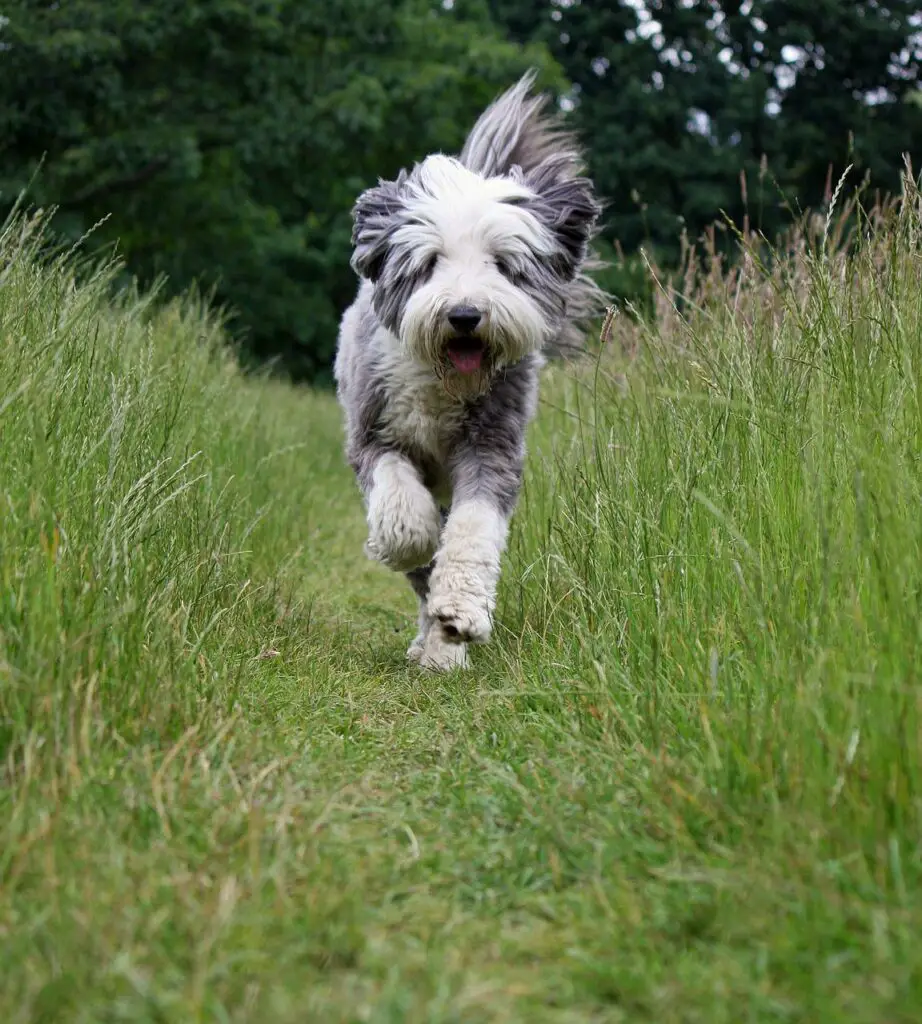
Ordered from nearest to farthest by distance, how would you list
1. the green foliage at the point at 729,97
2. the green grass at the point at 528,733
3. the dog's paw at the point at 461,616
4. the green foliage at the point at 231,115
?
the green grass at the point at 528,733 < the dog's paw at the point at 461,616 < the green foliage at the point at 231,115 < the green foliage at the point at 729,97

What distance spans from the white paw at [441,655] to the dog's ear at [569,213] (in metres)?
1.49

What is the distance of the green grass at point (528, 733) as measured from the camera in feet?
6.07

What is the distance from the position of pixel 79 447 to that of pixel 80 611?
905 mm

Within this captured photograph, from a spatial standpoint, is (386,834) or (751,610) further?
(751,610)

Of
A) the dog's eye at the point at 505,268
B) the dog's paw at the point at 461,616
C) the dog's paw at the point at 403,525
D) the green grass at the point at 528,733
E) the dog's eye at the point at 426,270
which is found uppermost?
the dog's eye at the point at 505,268

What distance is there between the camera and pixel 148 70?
661 inches

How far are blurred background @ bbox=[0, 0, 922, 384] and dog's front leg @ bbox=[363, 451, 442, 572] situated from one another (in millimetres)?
5772

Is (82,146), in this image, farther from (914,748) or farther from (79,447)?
(914,748)

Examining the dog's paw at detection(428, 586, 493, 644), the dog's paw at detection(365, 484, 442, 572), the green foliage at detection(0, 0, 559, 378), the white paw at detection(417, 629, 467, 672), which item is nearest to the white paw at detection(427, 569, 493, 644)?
the dog's paw at detection(428, 586, 493, 644)

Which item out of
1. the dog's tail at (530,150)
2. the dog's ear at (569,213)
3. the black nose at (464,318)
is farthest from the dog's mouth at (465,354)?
the dog's tail at (530,150)

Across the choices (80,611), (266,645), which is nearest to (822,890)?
(80,611)

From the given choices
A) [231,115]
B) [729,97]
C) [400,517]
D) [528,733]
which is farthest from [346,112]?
[528,733]

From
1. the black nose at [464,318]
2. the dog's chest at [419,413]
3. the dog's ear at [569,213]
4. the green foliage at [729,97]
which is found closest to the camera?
the black nose at [464,318]

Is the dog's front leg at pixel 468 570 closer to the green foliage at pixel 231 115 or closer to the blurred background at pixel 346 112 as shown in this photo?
Answer: the blurred background at pixel 346 112
